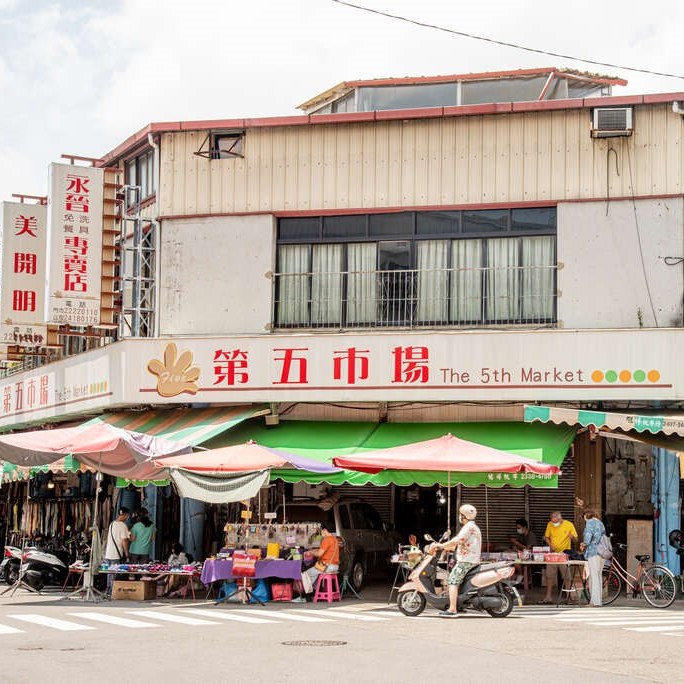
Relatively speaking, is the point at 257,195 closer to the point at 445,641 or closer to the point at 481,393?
the point at 481,393

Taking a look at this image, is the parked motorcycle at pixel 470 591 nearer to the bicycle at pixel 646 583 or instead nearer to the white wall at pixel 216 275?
the bicycle at pixel 646 583

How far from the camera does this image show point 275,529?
23.0 m

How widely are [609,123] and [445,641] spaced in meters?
12.9

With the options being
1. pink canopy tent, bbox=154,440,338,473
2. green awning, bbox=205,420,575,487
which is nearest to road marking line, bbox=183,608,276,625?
pink canopy tent, bbox=154,440,338,473

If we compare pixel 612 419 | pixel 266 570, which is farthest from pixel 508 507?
pixel 266 570

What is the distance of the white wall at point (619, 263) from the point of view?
24.2 meters

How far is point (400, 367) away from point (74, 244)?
701 cm

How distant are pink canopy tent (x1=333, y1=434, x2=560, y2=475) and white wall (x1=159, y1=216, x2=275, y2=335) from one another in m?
5.26

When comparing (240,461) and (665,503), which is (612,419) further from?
(240,461)

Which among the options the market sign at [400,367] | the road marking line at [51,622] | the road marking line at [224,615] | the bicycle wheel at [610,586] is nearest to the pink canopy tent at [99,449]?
the market sign at [400,367]

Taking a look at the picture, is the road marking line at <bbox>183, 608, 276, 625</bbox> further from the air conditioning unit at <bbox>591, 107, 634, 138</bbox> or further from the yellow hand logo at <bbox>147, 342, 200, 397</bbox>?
the air conditioning unit at <bbox>591, 107, 634, 138</bbox>

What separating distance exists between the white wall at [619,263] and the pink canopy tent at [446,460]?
13.3ft

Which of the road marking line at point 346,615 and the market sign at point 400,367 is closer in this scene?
the road marking line at point 346,615

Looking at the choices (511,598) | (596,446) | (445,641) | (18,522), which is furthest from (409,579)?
(18,522)
